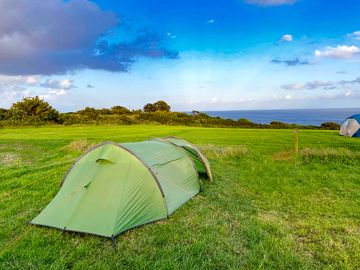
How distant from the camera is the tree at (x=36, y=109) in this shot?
38.2 m

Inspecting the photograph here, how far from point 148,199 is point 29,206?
9.72 ft

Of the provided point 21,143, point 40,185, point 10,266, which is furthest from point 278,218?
point 21,143

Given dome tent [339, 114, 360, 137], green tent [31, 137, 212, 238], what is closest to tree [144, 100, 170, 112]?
dome tent [339, 114, 360, 137]

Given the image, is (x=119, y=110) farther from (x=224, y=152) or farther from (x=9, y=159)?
(x=224, y=152)

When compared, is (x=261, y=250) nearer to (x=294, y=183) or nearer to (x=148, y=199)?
(x=148, y=199)

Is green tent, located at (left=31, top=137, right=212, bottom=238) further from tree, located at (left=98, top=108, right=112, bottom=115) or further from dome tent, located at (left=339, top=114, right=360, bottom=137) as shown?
tree, located at (left=98, top=108, right=112, bottom=115)

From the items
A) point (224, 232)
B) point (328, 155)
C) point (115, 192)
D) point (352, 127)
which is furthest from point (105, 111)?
point (224, 232)

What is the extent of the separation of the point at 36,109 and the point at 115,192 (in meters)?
39.0

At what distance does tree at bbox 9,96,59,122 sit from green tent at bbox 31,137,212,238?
3560 cm

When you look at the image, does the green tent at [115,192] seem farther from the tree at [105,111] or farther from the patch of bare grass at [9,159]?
the tree at [105,111]

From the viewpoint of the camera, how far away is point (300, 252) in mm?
4438

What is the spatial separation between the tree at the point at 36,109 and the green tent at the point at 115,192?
35599 mm

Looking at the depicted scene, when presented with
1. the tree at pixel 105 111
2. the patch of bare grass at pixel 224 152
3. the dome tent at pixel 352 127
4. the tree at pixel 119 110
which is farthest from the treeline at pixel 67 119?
the patch of bare grass at pixel 224 152

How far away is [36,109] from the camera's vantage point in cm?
3916
